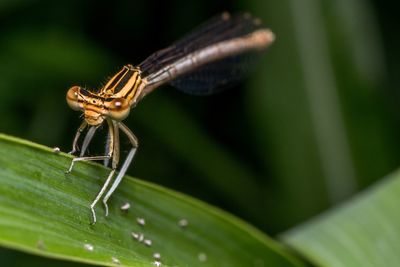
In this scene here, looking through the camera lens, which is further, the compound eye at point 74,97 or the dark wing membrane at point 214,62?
the dark wing membrane at point 214,62

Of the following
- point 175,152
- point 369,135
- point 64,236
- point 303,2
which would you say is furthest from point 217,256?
point 303,2

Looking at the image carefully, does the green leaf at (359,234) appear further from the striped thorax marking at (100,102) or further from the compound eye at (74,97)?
the compound eye at (74,97)

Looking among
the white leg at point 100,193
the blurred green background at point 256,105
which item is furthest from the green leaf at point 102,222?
the blurred green background at point 256,105

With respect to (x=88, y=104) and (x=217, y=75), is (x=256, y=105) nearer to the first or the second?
(x=217, y=75)

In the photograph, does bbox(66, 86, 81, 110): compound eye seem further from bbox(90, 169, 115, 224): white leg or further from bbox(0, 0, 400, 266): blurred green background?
bbox(0, 0, 400, 266): blurred green background

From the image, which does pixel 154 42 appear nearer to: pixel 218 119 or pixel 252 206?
pixel 218 119
